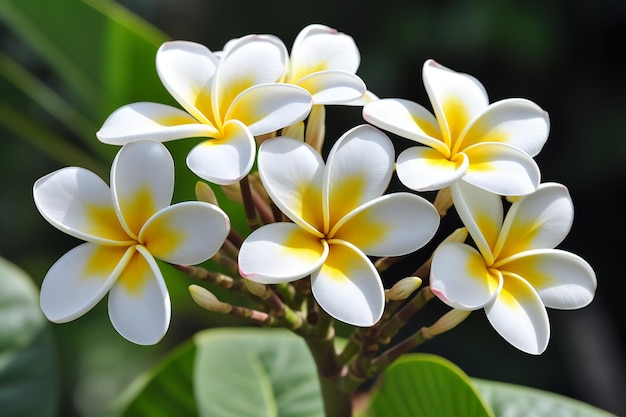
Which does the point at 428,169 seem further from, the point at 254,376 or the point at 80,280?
the point at 254,376

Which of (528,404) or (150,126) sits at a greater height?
(150,126)

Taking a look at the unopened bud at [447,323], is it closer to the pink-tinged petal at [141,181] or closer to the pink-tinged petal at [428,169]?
the pink-tinged petal at [428,169]

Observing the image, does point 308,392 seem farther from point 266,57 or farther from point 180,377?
point 266,57

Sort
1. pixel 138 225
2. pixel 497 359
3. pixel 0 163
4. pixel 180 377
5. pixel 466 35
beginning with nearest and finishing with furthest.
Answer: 1. pixel 138 225
2. pixel 180 377
3. pixel 466 35
4. pixel 497 359
5. pixel 0 163

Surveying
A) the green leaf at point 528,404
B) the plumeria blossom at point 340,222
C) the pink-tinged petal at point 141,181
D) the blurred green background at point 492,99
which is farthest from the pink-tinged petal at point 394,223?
the blurred green background at point 492,99

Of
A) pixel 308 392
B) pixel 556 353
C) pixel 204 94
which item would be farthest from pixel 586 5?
pixel 204 94

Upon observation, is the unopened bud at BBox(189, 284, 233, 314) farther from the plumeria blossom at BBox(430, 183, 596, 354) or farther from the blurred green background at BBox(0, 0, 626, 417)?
the blurred green background at BBox(0, 0, 626, 417)

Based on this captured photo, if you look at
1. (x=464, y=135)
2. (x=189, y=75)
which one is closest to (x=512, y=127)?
(x=464, y=135)
